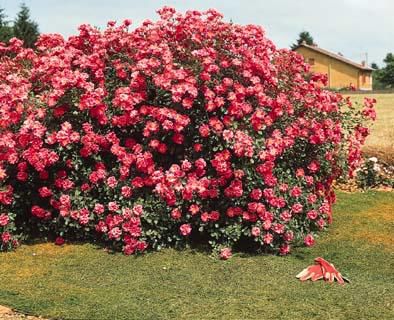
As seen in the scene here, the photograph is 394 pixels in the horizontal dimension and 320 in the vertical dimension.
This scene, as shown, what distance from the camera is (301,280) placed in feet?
17.4

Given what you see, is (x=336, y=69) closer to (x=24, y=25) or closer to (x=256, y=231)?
(x=24, y=25)

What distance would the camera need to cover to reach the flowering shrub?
235 inches

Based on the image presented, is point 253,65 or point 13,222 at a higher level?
point 253,65

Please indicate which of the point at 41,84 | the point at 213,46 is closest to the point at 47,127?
the point at 41,84

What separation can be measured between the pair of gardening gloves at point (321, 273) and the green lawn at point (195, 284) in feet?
0.34

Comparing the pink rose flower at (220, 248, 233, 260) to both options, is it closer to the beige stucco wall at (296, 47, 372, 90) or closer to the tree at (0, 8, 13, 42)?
the tree at (0, 8, 13, 42)

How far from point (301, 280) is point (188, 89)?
6.73ft

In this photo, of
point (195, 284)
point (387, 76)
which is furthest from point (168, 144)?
point (387, 76)

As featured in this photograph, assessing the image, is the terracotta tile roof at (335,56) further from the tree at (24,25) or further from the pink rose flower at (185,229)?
the pink rose flower at (185,229)

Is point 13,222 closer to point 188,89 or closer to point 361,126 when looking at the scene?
point 188,89

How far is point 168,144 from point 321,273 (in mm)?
2028

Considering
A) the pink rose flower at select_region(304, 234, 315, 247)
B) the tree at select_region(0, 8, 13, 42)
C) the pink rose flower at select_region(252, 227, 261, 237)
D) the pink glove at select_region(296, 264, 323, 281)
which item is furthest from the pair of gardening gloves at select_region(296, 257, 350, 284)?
the tree at select_region(0, 8, 13, 42)

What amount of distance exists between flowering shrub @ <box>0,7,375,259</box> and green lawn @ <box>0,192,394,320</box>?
10.4 inches

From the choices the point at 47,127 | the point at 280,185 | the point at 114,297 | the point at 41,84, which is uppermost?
the point at 41,84
